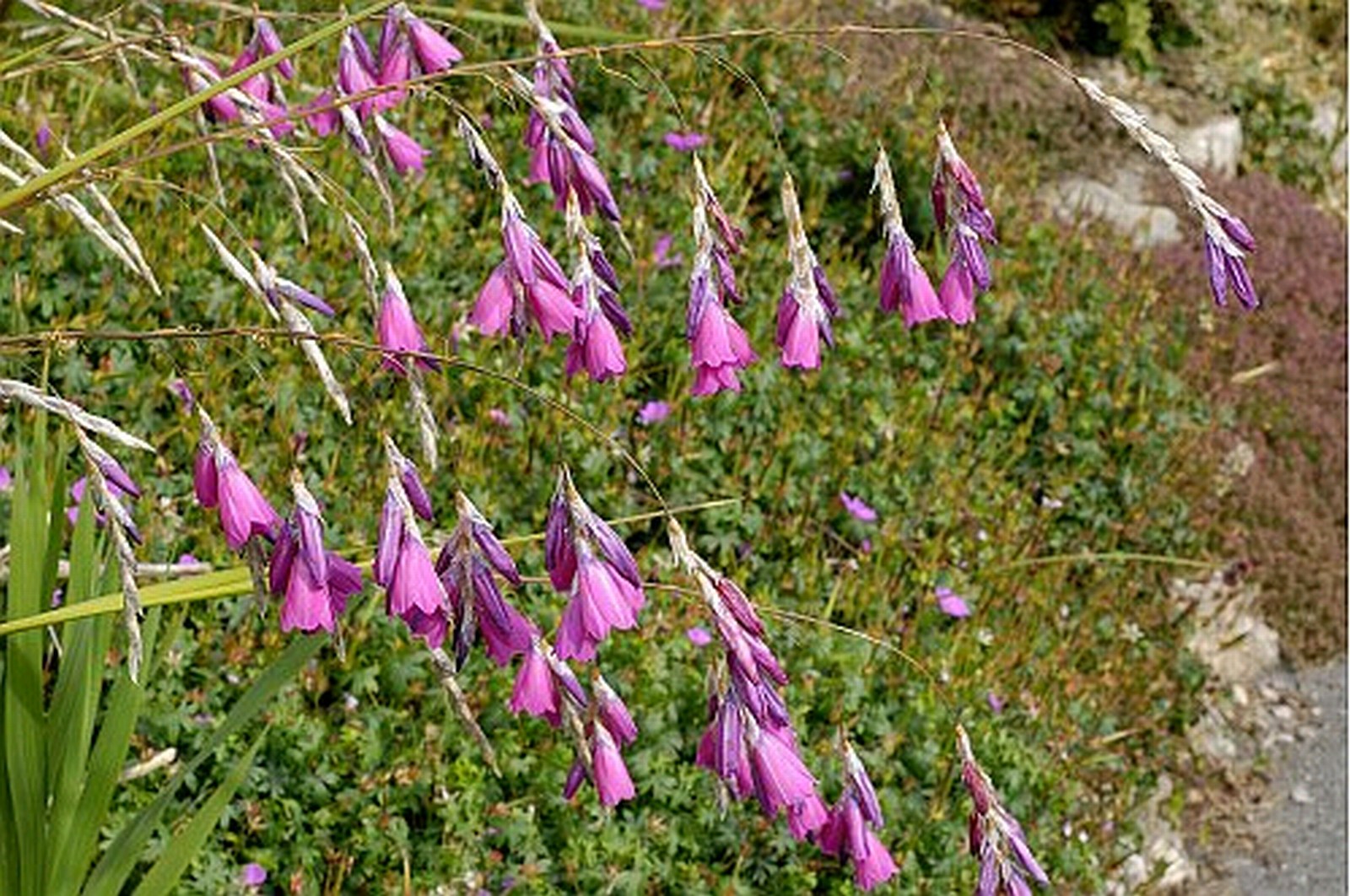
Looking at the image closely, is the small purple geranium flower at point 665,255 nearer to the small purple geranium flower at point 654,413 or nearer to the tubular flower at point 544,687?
the small purple geranium flower at point 654,413

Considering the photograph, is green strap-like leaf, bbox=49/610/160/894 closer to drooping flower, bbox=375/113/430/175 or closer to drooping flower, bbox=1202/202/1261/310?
drooping flower, bbox=375/113/430/175

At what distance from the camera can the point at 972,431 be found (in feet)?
18.9

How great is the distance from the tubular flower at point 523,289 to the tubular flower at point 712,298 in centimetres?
13

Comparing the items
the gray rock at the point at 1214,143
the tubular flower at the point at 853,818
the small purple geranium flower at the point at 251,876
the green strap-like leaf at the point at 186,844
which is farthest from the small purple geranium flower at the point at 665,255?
the gray rock at the point at 1214,143

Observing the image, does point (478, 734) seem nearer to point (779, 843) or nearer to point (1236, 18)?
point (779, 843)

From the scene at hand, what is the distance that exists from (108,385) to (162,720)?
96 centimetres

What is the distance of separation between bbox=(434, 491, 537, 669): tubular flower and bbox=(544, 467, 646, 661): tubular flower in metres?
0.05

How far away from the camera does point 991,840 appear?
1.95 metres

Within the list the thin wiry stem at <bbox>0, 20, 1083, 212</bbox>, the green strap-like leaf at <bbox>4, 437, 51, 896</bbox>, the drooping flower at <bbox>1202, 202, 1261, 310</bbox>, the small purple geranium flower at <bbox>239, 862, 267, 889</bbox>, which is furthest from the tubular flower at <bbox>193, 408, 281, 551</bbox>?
the small purple geranium flower at <bbox>239, 862, 267, 889</bbox>

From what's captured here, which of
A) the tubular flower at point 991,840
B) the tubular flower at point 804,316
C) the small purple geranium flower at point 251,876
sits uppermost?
the tubular flower at point 804,316

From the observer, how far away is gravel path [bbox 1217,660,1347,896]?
521 centimetres

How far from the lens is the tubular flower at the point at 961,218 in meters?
1.91

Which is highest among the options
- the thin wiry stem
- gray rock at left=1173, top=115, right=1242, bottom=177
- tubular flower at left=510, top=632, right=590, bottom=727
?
the thin wiry stem

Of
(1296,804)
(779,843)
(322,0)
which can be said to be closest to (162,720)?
(779,843)
